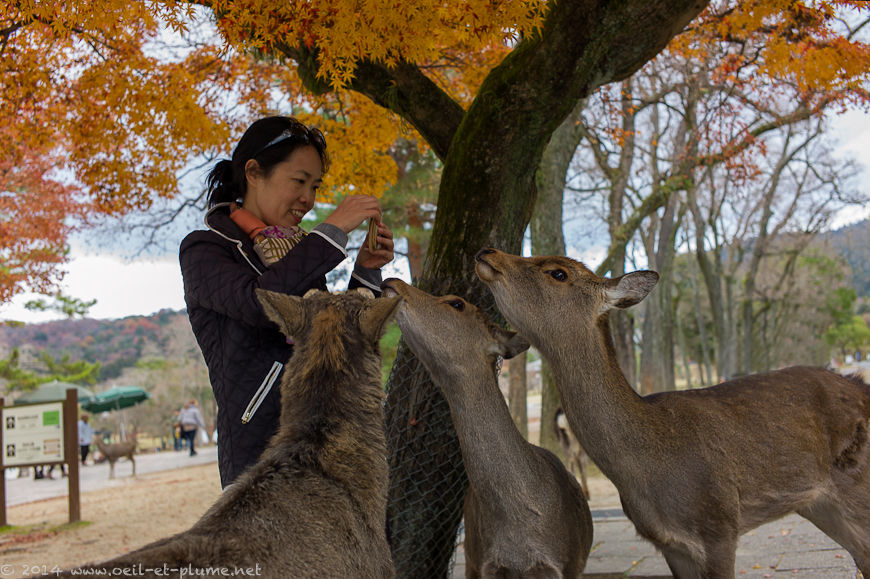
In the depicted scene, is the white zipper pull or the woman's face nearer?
the white zipper pull

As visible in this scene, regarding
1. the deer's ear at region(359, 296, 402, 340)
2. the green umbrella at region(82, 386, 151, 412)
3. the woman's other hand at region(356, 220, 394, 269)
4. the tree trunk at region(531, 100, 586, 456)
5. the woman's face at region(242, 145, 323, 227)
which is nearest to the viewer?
the deer's ear at region(359, 296, 402, 340)

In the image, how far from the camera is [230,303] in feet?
8.66

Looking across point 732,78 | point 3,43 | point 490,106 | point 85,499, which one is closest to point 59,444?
point 85,499

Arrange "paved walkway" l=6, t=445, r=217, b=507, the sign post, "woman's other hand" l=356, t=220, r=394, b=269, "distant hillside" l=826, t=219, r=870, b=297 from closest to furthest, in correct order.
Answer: "woman's other hand" l=356, t=220, r=394, b=269, the sign post, "paved walkway" l=6, t=445, r=217, b=507, "distant hillside" l=826, t=219, r=870, b=297

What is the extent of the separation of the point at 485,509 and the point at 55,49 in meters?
5.44

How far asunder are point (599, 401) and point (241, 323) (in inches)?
61.0

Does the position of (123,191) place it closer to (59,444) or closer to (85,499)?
(59,444)

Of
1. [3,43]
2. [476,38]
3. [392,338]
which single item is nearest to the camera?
[476,38]

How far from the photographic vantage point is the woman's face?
318cm

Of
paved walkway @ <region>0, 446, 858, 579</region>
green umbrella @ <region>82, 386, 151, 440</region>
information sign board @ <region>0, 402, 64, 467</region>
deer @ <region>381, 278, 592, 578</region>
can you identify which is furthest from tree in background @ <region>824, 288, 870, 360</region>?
deer @ <region>381, 278, 592, 578</region>

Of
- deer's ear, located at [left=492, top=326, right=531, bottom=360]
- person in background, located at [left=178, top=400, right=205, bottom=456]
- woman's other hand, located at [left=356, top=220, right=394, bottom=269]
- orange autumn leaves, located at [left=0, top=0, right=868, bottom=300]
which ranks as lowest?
person in background, located at [left=178, top=400, right=205, bottom=456]

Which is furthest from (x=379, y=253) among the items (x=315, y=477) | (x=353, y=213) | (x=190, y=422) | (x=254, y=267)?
(x=190, y=422)

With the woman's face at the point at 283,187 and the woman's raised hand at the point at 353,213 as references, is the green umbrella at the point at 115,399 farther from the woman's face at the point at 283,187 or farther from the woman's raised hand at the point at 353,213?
the woman's raised hand at the point at 353,213

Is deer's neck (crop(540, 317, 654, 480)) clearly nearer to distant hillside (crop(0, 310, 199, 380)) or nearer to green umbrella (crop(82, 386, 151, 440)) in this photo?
green umbrella (crop(82, 386, 151, 440))
